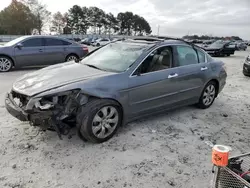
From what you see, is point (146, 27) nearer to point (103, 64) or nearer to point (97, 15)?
point (97, 15)

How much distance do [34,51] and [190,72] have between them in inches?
271

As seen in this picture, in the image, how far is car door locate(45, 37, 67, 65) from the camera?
34.4 ft

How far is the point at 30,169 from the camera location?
3252 millimetres

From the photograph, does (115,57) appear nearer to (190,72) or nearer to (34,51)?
(190,72)

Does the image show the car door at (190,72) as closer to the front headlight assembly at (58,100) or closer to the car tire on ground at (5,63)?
the front headlight assembly at (58,100)

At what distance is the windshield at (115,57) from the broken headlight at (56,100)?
2.91ft

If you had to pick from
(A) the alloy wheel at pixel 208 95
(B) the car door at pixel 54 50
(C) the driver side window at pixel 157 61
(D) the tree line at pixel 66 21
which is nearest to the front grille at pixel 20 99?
(C) the driver side window at pixel 157 61

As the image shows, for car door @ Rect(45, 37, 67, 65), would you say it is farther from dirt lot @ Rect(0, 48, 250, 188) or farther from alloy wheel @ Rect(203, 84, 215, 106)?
alloy wheel @ Rect(203, 84, 215, 106)

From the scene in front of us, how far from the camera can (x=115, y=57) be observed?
4691 mm

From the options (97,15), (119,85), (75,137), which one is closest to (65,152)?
(75,137)

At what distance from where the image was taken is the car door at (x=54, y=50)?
34.4ft

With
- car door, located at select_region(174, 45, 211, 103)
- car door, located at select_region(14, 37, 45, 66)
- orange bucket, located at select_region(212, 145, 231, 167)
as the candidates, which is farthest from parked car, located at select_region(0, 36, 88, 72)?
orange bucket, located at select_region(212, 145, 231, 167)

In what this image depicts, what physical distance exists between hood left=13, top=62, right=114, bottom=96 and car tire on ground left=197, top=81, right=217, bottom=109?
2.43m

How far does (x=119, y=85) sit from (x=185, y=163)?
1420 millimetres
